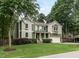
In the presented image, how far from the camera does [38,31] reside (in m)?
69.7

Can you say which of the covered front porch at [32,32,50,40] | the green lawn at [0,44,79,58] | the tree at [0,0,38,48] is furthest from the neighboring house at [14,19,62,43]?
the green lawn at [0,44,79,58]

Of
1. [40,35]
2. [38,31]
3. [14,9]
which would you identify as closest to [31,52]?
[14,9]

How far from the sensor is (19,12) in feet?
122

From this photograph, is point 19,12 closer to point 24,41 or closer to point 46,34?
point 24,41

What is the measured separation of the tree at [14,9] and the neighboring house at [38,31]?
24.0m

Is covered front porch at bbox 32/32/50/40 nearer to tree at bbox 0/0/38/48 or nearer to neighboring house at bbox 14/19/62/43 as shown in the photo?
neighboring house at bbox 14/19/62/43

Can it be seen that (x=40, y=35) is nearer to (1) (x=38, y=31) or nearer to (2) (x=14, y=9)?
(1) (x=38, y=31)

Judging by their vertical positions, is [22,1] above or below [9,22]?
above

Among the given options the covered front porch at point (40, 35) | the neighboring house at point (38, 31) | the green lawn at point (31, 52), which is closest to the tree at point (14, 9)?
the green lawn at point (31, 52)

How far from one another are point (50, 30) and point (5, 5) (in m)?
40.1

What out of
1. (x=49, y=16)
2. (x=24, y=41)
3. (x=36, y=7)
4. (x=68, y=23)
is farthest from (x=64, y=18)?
(x=36, y=7)

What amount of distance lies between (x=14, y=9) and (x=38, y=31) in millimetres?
34376

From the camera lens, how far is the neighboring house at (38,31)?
6500cm

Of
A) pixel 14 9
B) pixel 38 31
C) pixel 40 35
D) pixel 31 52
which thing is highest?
pixel 14 9
